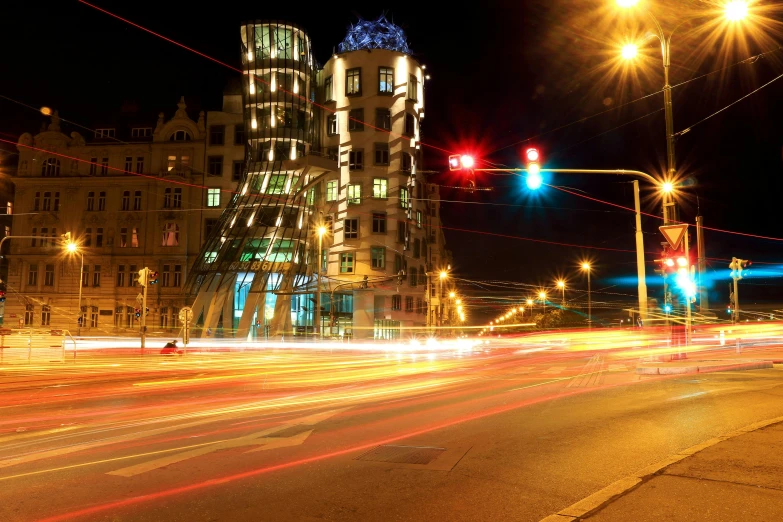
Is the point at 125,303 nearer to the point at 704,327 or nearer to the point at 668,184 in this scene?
the point at 704,327

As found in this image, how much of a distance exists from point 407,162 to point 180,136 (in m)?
22.4

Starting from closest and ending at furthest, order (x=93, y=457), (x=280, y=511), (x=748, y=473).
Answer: (x=280, y=511) < (x=748, y=473) < (x=93, y=457)

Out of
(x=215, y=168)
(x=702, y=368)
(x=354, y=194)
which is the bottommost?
(x=702, y=368)

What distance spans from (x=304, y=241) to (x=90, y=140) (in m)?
26.7

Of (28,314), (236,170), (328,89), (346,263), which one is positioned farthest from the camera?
(236,170)

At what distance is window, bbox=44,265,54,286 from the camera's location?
59312 mm

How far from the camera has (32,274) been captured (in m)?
59.9

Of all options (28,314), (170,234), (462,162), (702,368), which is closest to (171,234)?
(170,234)

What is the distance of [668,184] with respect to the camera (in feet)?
58.3

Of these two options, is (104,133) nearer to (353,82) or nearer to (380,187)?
(353,82)

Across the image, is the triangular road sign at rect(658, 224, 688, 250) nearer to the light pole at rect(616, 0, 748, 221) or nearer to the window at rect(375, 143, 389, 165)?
the light pole at rect(616, 0, 748, 221)

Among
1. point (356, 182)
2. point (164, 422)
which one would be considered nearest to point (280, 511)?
point (164, 422)

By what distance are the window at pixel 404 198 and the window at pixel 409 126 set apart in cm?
438

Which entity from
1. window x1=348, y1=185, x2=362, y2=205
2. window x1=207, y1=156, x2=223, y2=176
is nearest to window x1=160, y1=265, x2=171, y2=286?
window x1=207, y1=156, x2=223, y2=176
